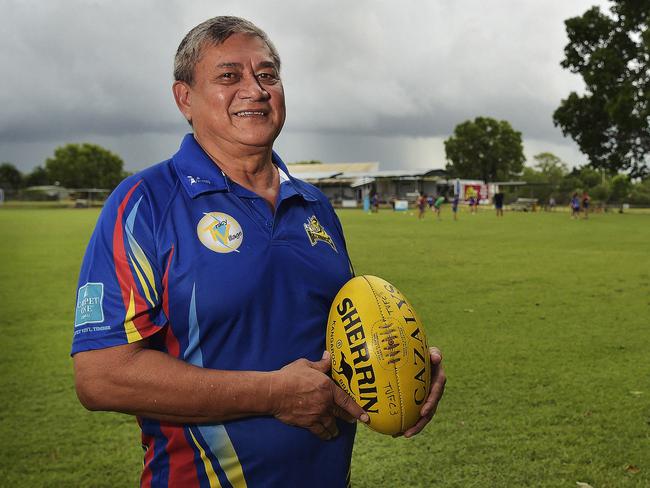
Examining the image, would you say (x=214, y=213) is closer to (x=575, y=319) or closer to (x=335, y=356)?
(x=335, y=356)

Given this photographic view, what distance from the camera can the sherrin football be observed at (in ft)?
7.69

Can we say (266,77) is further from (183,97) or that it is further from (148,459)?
(148,459)

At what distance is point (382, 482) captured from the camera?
422 cm

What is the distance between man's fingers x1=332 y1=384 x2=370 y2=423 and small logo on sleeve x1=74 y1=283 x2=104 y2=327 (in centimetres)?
73

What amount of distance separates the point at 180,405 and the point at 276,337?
361 mm

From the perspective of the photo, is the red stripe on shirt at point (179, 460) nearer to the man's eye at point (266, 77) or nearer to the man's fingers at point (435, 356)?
the man's fingers at point (435, 356)

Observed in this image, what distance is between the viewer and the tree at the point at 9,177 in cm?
11481

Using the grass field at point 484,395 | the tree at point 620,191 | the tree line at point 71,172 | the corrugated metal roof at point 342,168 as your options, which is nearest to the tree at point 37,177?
the tree line at point 71,172

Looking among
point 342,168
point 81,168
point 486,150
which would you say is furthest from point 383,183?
point 81,168

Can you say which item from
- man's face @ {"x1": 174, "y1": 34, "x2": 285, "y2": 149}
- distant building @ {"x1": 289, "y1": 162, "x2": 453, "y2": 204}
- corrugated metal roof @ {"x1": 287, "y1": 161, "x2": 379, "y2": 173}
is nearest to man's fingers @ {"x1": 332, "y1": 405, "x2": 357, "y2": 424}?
man's face @ {"x1": 174, "y1": 34, "x2": 285, "y2": 149}

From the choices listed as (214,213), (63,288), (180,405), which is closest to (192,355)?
(180,405)

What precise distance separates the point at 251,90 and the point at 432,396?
4.12 ft

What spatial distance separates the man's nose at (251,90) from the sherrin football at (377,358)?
2.39 ft

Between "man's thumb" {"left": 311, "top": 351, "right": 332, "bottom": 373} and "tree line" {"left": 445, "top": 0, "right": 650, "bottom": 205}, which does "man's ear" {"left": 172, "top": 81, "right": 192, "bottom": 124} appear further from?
"tree line" {"left": 445, "top": 0, "right": 650, "bottom": 205}
